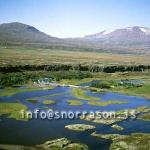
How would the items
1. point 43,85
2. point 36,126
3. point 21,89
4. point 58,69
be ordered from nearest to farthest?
1. point 36,126
2. point 21,89
3. point 43,85
4. point 58,69

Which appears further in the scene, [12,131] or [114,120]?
[114,120]

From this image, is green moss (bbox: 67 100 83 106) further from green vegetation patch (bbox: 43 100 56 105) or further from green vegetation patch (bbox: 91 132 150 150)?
green vegetation patch (bbox: 91 132 150 150)

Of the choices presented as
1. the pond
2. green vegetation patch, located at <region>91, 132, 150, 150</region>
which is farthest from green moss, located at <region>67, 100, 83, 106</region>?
green vegetation patch, located at <region>91, 132, 150, 150</region>

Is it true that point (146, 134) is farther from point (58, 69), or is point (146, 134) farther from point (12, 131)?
point (58, 69)

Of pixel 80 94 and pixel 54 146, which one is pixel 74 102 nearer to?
pixel 80 94

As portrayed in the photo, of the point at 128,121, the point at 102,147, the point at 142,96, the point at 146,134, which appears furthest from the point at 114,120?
the point at 142,96

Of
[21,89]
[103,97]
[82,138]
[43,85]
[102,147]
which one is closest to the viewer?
[102,147]

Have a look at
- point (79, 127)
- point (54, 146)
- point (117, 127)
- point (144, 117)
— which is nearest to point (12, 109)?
point (79, 127)

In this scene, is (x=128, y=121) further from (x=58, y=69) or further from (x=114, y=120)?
(x=58, y=69)
